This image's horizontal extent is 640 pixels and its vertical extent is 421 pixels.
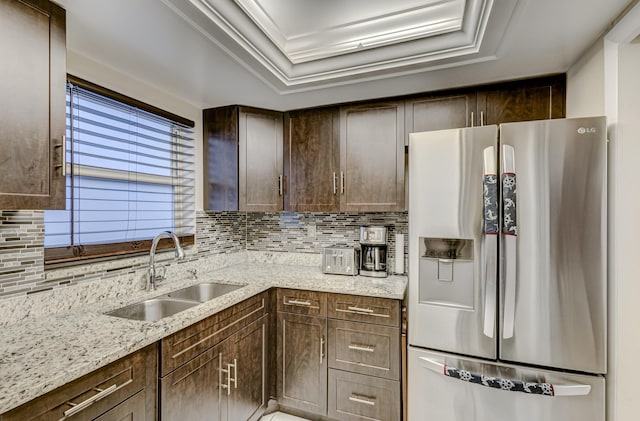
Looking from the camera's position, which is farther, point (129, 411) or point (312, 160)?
point (312, 160)

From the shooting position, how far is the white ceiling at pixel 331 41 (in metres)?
1.28

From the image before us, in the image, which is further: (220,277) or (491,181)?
(220,277)

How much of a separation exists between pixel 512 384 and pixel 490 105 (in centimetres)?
158

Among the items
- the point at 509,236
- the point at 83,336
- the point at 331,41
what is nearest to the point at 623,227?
the point at 509,236

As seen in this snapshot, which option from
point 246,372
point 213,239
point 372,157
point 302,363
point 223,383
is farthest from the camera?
point 213,239

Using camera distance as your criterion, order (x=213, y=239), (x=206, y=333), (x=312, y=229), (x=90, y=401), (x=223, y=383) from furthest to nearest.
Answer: (x=312, y=229) → (x=213, y=239) → (x=223, y=383) → (x=206, y=333) → (x=90, y=401)

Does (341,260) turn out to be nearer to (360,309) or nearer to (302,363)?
(360,309)

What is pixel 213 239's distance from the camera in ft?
8.46

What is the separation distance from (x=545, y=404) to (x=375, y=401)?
89cm

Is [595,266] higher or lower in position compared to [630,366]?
higher

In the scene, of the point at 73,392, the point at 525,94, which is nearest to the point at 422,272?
the point at 525,94

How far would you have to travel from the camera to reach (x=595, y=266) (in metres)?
1.36

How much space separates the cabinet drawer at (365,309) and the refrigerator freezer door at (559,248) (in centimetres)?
59

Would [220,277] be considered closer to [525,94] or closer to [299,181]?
[299,181]
